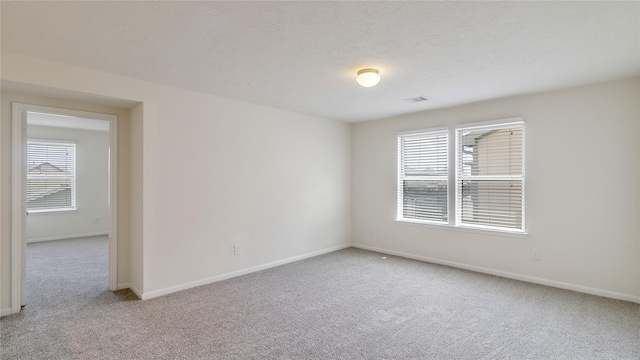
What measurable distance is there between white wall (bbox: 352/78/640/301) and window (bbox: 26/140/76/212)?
7.72 m

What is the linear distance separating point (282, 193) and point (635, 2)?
4.08 meters

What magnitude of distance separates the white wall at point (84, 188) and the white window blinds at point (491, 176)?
24.7 feet

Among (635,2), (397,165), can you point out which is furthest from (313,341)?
(397,165)

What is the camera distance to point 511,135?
4.15 meters

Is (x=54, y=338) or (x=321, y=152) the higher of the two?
(x=321, y=152)

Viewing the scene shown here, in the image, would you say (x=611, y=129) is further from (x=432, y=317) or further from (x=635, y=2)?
(x=432, y=317)

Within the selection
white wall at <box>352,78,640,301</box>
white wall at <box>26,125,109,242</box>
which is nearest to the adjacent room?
white wall at <box>352,78,640,301</box>

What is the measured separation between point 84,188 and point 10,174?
4.58 m

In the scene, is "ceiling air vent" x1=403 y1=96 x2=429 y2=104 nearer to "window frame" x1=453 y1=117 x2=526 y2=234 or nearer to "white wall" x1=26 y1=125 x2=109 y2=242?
"window frame" x1=453 y1=117 x2=526 y2=234

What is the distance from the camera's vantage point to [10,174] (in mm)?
3021

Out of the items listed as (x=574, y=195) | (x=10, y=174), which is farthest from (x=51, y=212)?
(x=574, y=195)

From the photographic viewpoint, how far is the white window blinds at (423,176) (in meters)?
4.87

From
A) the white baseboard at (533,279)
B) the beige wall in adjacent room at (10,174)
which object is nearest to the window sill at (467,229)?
the white baseboard at (533,279)

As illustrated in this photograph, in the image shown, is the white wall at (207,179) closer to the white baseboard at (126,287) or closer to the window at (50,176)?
the white baseboard at (126,287)
